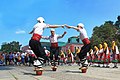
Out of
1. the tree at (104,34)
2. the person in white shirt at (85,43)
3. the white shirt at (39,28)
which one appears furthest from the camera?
the tree at (104,34)

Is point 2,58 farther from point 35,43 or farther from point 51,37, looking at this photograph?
point 35,43

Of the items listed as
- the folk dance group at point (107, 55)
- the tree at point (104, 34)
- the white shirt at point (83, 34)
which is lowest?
the folk dance group at point (107, 55)

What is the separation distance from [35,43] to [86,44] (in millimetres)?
2477

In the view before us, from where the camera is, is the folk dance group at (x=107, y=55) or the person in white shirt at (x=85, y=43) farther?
the folk dance group at (x=107, y=55)

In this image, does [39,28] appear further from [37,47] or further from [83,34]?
[83,34]

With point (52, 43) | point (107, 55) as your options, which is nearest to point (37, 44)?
point (52, 43)

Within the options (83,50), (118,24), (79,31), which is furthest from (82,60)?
(118,24)

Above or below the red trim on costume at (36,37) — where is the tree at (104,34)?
above

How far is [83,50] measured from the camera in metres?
11.0

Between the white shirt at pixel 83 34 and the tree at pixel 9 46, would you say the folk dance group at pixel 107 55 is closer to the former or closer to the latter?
the white shirt at pixel 83 34

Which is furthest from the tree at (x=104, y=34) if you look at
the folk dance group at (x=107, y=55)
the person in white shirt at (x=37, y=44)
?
the person in white shirt at (x=37, y=44)

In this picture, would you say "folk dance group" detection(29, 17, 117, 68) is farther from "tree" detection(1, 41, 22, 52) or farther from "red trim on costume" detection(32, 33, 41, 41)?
"tree" detection(1, 41, 22, 52)

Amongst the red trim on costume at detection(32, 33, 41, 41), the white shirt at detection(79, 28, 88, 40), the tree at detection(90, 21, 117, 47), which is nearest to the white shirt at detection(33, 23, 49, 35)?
the red trim on costume at detection(32, 33, 41, 41)

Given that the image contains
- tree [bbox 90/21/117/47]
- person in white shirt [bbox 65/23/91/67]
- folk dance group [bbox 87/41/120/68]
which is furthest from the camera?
tree [bbox 90/21/117/47]
